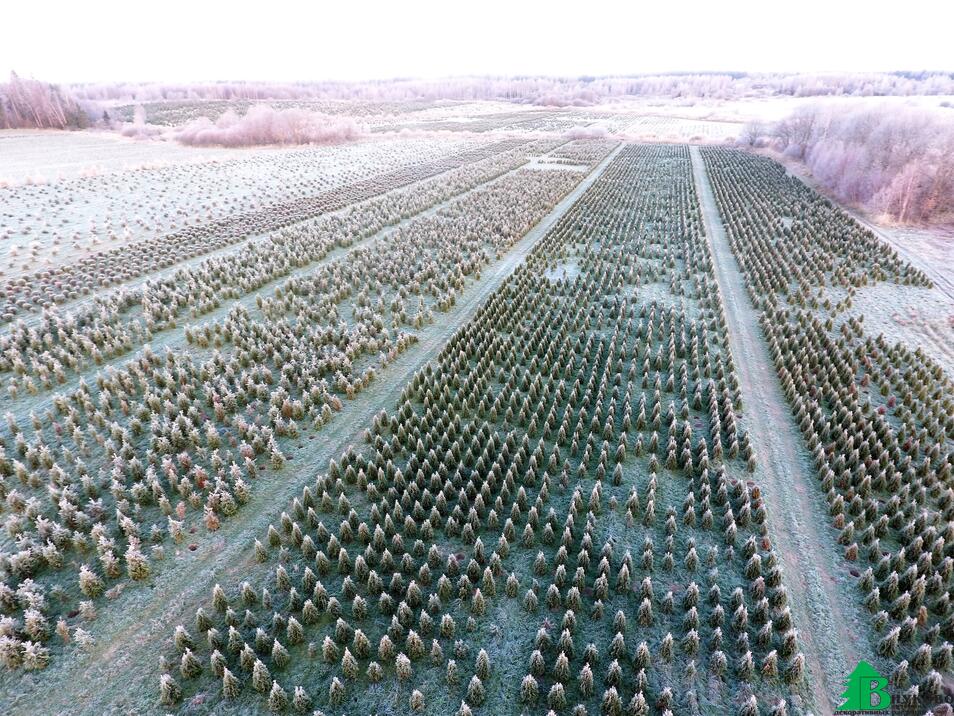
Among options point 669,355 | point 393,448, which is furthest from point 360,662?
point 669,355

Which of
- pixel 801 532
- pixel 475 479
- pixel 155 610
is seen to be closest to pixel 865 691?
pixel 801 532

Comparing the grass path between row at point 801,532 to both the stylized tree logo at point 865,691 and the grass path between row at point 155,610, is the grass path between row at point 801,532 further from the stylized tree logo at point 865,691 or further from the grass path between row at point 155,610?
the grass path between row at point 155,610

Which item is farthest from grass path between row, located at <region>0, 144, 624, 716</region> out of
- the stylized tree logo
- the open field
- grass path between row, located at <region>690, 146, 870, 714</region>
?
the stylized tree logo

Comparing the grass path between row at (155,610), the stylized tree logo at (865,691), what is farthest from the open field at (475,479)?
the stylized tree logo at (865,691)

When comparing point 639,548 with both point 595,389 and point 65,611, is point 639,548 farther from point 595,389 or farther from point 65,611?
point 65,611

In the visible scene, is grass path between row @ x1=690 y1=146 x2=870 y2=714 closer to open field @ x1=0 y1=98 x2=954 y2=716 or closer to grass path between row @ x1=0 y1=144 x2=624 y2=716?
open field @ x1=0 y1=98 x2=954 y2=716

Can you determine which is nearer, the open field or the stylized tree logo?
the stylized tree logo
